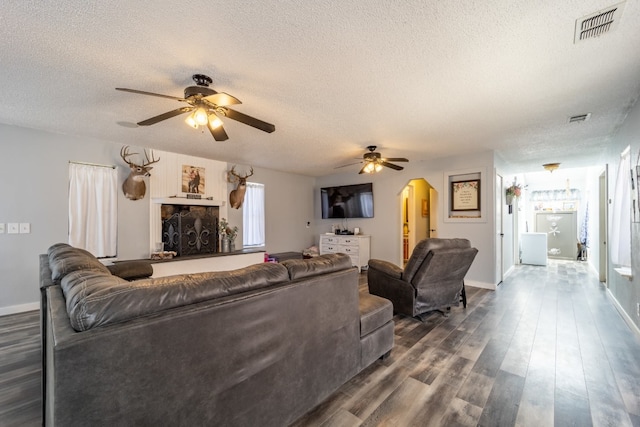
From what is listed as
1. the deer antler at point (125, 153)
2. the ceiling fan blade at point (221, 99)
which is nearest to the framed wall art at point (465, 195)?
the ceiling fan blade at point (221, 99)

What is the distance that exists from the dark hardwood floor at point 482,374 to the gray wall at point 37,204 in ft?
1.65

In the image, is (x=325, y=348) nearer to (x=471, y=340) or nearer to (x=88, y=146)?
(x=471, y=340)

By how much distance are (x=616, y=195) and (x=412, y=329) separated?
2.85 m

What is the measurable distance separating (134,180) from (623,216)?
6.32m

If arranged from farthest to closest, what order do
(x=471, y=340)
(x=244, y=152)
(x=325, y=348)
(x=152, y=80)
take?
(x=244, y=152) < (x=471, y=340) < (x=152, y=80) < (x=325, y=348)

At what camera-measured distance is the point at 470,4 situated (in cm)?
152

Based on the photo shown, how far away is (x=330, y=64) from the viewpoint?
2.09m

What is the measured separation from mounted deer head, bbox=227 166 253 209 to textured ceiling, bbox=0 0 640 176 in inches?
68.5

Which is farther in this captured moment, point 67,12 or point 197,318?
point 67,12

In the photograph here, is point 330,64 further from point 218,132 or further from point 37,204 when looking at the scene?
point 37,204

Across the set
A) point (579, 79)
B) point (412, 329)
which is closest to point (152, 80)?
point (412, 329)

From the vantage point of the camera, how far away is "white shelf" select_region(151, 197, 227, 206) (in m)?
4.43

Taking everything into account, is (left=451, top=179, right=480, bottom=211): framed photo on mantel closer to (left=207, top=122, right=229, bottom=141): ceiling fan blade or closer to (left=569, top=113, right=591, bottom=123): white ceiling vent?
(left=569, top=113, right=591, bottom=123): white ceiling vent

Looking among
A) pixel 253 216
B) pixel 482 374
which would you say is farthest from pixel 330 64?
pixel 253 216
